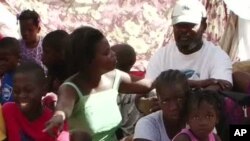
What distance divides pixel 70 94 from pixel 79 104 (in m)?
0.10

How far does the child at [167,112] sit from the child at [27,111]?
0.42 meters

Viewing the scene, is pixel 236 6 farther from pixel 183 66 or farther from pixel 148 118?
pixel 148 118

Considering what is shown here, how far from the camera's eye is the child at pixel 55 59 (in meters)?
4.36

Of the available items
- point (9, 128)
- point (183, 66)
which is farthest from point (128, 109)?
point (9, 128)

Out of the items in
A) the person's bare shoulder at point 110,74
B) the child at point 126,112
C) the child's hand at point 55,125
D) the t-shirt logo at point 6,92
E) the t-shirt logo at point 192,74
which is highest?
the child's hand at point 55,125

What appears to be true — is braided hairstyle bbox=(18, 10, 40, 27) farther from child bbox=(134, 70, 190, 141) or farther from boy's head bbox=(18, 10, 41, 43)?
child bbox=(134, 70, 190, 141)

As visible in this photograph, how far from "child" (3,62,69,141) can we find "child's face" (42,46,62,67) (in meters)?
0.92

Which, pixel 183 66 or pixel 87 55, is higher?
pixel 87 55

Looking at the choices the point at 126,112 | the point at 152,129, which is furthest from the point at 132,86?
the point at 126,112

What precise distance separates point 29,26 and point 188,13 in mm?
1653

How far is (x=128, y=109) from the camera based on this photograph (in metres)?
4.77

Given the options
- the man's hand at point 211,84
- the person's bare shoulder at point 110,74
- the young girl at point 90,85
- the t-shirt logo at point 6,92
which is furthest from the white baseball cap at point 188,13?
the t-shirt logo at point 6,92

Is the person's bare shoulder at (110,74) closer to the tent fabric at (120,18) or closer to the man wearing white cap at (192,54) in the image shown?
the man wearing white cap at (192,54)

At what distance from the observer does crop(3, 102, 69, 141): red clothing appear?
341 centimetres
